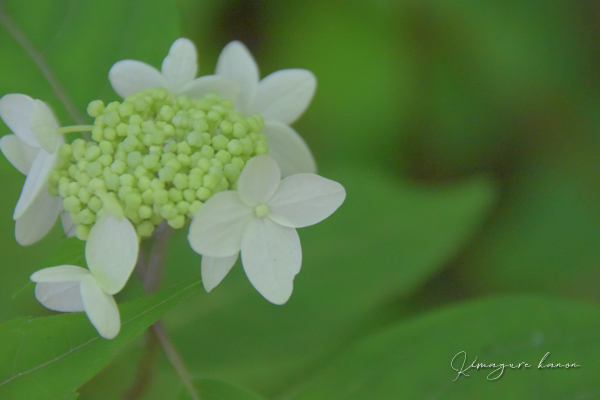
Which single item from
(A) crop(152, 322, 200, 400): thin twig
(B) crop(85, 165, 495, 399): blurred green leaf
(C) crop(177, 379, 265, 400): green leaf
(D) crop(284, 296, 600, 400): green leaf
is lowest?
(D) crop(284, 296, 600, 400): green leaf

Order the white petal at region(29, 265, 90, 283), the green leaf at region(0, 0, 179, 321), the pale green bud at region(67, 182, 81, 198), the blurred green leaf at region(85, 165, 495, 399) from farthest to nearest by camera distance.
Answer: the blurred green leaf at region(85, 165, 495, 399)
the green leaf at region(0, 0, 179, 321)
the pale green bud at region(67, 182, 81, 198)
the white petal at region(29, 265, 90, 283)

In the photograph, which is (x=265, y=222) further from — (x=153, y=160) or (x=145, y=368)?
(x=145, y=368)

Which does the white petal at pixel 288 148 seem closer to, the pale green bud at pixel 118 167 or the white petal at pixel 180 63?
the white petal at pixel 180 63

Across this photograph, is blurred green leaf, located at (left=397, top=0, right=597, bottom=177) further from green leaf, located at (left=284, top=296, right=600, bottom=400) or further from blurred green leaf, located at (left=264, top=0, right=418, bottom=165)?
green leaf, located at (left=284, top=296, right=600, bottom=400)

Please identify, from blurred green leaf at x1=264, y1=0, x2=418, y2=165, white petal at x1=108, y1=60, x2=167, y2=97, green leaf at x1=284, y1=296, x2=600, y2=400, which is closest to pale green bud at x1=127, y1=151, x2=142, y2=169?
white petal at x1=108, y1=60, x2=167, y2=97

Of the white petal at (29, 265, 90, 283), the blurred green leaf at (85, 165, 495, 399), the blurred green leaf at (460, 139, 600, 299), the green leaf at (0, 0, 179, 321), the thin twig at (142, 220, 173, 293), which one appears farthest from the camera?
the blurred green leaf at (460, 139, 600, 299)

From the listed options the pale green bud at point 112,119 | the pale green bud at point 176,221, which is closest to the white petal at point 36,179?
the pale green bud at point 112,119
